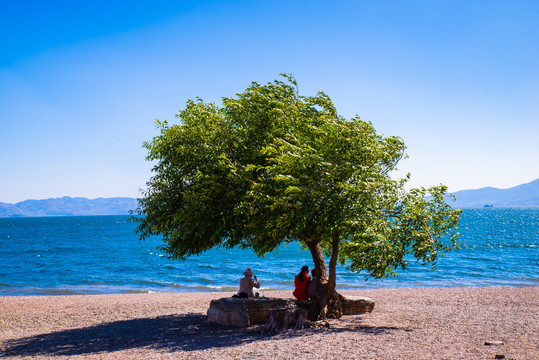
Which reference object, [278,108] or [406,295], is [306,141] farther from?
[406,295]

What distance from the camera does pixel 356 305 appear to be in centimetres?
1809

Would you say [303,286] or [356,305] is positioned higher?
[303,286]

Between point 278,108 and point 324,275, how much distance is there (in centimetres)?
715

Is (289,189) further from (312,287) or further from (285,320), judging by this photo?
(312,287)

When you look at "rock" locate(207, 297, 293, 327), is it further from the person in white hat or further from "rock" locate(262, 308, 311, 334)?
"rock" locate(262, 308, 311, 334)

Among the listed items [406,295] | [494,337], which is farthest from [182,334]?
[406,295]

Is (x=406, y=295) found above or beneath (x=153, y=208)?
beneath

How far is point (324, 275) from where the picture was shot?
692 inches

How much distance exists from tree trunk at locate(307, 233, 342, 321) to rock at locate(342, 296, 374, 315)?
47 centimetres

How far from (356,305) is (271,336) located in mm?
5407

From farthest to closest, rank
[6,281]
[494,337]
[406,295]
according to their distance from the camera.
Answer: [6,281] < [406,295] < [494,337]

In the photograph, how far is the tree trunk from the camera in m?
16.7

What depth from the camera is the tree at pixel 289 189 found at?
1387 cm

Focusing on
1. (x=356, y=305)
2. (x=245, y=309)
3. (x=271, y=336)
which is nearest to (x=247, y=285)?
(x=245, y=309)
